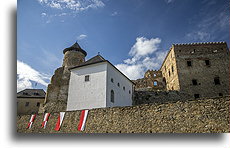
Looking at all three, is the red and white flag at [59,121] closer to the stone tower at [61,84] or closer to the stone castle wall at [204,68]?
the stone tower at [61,84]

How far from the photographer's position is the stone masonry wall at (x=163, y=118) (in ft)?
13.8

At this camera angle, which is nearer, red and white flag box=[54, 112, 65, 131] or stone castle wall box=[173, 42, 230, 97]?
red and white flag box=[54, 112, 65, 131]

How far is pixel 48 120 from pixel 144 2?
24.1 feet

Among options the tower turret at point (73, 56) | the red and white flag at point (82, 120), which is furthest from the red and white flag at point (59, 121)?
the tower turret at point (73, 56)

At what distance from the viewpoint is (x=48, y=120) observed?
26.6ft

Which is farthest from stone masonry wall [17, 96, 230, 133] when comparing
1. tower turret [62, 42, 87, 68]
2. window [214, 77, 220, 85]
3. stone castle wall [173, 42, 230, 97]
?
tower turret [62, 42, 87, 68]

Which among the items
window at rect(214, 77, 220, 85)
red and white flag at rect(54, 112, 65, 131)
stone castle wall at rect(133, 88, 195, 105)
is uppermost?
window at rect(214, 77, 220, 85)

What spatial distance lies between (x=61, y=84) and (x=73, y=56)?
4.53 meters

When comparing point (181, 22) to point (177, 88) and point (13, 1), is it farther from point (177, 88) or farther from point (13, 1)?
point (177, 88)

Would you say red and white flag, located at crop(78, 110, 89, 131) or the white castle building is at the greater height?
the white castle building

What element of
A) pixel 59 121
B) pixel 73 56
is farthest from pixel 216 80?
pixel 73 56

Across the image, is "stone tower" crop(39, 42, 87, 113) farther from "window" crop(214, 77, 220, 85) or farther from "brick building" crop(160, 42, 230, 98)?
"window" crop(214, 77, 220, 85)

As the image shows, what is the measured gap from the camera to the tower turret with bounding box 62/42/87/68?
830 inches
